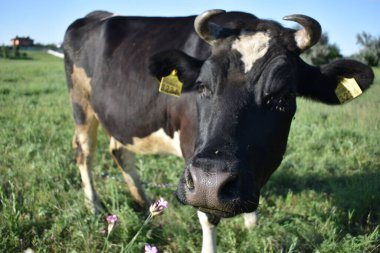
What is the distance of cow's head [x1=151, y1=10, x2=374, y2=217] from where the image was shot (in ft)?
6.22

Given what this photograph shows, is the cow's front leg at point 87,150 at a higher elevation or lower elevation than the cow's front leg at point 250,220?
higher

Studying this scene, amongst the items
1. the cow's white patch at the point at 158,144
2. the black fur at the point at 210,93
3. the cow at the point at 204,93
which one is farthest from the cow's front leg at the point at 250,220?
the cow's white patch at the point at 158,144

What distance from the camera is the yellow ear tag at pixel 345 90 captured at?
9.11ft

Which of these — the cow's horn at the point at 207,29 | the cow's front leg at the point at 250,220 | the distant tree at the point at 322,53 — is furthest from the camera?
the distant tree at the point at 322,53

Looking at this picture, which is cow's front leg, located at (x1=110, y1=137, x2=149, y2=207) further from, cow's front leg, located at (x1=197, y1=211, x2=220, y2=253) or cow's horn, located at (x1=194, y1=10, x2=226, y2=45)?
cow's horn, located at (x1=194, y1=10, x2=226, y2=45)

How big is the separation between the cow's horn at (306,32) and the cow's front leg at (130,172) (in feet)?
7.95

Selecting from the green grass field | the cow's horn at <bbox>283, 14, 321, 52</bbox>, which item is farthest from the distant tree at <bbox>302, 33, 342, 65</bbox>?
the cow's horn at <bbox>283, 14, 321, 52</bbox>

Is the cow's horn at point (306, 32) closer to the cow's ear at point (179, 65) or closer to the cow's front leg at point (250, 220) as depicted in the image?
the cow's ear at point (179, 65)

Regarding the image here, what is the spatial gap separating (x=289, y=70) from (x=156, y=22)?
217 centimetres

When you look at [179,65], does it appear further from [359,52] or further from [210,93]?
[359,52]

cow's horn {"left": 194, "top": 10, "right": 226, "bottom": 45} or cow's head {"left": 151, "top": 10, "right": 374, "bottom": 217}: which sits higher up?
cow's horn {"left": 194, "top": 10, "right": 226, "bottom": 45}

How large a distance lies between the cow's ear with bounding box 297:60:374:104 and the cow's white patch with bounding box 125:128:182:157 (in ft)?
3.97

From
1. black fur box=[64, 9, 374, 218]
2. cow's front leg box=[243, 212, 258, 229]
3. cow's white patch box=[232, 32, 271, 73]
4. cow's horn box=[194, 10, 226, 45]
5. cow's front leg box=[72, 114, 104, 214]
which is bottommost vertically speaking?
cow's front leg box=[243, 212, 258, 229]

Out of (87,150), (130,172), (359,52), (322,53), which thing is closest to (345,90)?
(130,172)
